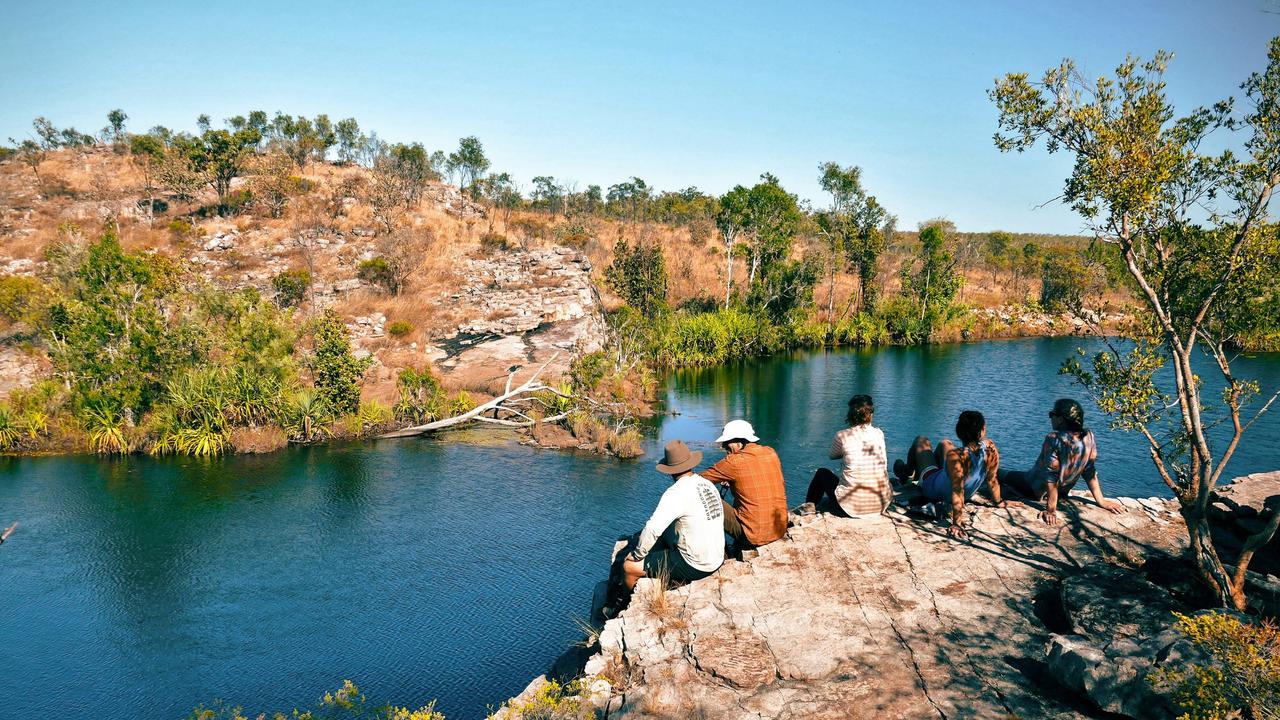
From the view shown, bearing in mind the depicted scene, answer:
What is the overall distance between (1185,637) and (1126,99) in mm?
4429

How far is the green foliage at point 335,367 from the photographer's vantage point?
1988 centimetres

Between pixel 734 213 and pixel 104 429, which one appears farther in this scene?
pixel 734 213

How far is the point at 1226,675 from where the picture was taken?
4.18 m

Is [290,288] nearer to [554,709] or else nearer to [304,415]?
[304,415]

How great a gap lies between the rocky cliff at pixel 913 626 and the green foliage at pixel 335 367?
1564 centimetres

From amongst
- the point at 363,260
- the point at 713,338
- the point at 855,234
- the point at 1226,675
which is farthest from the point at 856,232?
the point at 1226,675

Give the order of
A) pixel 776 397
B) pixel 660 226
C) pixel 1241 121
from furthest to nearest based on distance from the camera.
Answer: pixel 660 226, pixel 776 397, pixel 1241 121

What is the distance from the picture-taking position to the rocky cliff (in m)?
5.02

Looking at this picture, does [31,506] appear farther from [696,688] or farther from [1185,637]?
[1185,637]

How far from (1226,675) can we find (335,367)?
20.2 metres

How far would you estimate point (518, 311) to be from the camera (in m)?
33.0

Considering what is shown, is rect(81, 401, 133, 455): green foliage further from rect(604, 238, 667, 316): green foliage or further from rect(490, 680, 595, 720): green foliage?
rect(604, 238, 667, 316): green foliage

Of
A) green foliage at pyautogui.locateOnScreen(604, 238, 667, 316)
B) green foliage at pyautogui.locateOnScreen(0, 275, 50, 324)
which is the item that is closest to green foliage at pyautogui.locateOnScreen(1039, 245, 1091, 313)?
green foliage at pyautogui.locateOnScreen(604, 238, 667, 316)

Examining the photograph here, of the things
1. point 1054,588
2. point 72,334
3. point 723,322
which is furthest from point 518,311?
point 1054,588
